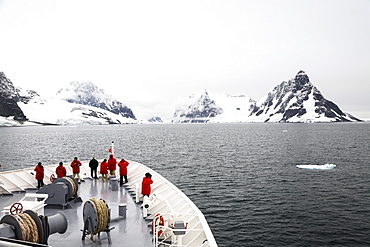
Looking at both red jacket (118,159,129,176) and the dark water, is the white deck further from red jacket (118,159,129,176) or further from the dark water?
the dark water

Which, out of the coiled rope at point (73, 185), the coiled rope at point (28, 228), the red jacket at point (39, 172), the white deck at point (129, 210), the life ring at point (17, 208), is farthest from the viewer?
the red jacket at point (39, 172)

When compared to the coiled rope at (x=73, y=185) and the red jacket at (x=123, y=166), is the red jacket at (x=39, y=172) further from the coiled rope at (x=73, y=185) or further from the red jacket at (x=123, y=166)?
the red jacket at (x=123, y=166)

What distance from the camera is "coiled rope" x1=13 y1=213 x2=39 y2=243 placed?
7.39 meters

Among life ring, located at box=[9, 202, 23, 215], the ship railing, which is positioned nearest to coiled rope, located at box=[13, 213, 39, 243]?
life ring, located at box=[9, 202, 23, 215]

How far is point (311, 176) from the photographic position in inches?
1555

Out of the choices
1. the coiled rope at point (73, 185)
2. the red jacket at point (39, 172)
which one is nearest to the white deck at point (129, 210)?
the coiled rope at point (73, 185)

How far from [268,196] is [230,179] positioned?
27.8 ft

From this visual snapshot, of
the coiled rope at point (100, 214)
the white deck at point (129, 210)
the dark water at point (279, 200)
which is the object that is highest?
the coiled rope at point (100, 214)

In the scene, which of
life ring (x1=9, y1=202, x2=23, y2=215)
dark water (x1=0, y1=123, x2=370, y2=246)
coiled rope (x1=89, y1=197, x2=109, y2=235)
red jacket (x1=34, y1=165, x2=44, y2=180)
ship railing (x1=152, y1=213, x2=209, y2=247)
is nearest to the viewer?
ship railing (x1=152, y1=213, x2=209, y2=247)

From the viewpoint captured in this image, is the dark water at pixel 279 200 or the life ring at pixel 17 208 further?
the dark water at pixel 279 200

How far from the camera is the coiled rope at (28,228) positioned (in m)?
7.39

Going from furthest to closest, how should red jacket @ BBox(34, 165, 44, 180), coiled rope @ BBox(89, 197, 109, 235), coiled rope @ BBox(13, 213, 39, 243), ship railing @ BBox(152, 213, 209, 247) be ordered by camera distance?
red jacket @ BBox(34, 165, 44, 180) → coiled rope @ BBox(89, 197, 109, 235) → ship railing @ BBox(152, 213, 209, 247) → coiled rope @ BBox(13, 213, 39, 243)

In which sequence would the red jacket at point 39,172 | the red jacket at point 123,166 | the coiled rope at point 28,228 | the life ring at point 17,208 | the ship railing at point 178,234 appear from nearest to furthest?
1. the coiled rope at point 28,228
2. the ship railing at point 178,234
3. the life ring at point 17,208
4. the red jacket at point 39,172
5. the red jacket at point 123,166

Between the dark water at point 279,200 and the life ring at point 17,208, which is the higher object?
the life ring at point 17,208
